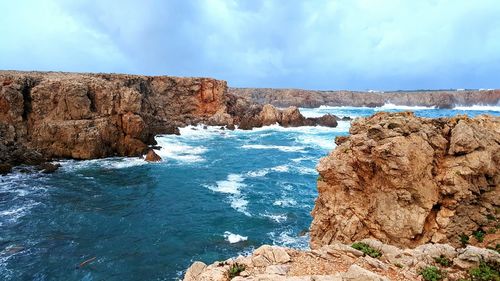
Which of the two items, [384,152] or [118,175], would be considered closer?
[384,152]

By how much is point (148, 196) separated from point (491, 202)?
79.8 feet

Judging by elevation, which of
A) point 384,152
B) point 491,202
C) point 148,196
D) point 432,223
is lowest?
point 148,196

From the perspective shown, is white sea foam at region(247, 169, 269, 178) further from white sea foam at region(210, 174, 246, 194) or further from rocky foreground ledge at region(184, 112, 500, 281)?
rocky foreground ledge at region(184, 112, 500, 281)

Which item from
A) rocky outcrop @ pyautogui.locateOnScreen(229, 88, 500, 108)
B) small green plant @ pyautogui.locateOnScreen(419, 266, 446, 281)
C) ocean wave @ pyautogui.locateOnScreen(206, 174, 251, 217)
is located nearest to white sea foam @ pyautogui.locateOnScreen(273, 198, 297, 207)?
ocean wave @ pyautogui.locateOnScreen(206, 174, 251, 217)

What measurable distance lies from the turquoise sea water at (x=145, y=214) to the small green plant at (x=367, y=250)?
10.2 meters

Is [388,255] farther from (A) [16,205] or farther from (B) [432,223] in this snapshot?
(A) [16,205]

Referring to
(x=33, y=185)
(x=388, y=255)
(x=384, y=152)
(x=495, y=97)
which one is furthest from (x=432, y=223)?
(x=495, y=97)

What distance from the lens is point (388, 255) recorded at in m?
9.91

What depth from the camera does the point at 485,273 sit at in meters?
8.74

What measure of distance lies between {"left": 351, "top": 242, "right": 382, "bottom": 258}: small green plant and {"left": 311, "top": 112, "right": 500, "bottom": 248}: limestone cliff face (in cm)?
405

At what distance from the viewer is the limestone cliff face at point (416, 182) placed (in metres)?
13.4

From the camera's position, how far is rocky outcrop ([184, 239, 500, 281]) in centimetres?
891

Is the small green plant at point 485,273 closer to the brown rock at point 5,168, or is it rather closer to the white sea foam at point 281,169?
the white sea foam at point 281,169

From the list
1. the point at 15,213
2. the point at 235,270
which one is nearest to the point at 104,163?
the point at 15,213
